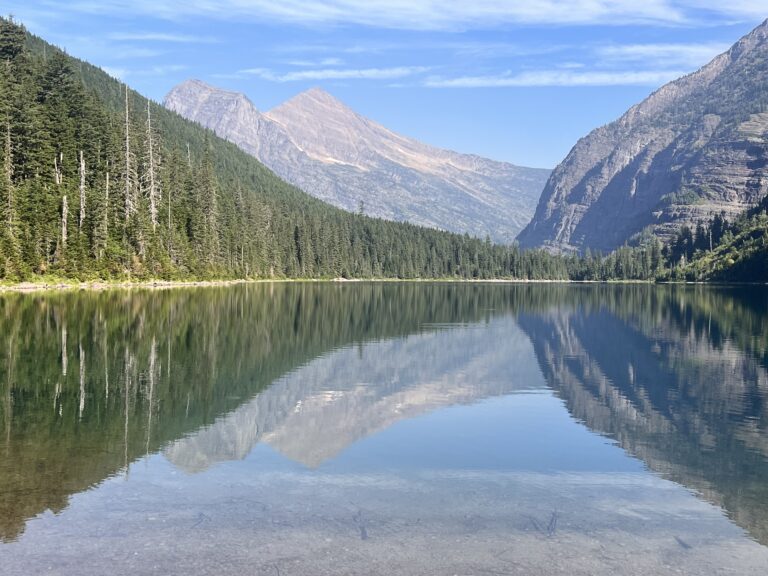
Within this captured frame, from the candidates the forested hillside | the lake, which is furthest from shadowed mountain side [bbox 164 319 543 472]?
the forested hillside

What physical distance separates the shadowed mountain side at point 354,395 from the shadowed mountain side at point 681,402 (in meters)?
3.96

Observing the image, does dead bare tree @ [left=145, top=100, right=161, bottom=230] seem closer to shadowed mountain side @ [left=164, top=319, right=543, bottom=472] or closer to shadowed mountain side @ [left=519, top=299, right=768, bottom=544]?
shadowed mountain side @ [left=164, top=319, right=543, bottom=472]

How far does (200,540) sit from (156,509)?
2603 mm

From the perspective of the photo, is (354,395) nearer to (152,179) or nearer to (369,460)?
(369,460)

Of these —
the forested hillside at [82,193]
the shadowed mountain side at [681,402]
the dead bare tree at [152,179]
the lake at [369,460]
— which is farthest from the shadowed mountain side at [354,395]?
the dead bare tree at [152,179]

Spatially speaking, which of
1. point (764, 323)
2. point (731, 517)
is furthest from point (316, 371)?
point (764, 323)

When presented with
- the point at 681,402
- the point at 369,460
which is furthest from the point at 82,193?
the point at 369,460

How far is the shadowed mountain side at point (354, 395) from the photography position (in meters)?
25.7

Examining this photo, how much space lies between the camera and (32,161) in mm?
126188

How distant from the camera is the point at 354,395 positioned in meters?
36.9

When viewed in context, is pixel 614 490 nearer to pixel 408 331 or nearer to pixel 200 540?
pixel 200 540

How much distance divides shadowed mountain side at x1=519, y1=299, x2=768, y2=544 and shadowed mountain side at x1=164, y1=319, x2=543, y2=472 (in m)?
3.96

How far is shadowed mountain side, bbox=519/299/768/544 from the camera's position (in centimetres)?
2276

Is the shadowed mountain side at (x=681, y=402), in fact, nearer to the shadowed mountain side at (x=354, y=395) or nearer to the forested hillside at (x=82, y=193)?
the shadowed mountain side at (x=354, y=395)
